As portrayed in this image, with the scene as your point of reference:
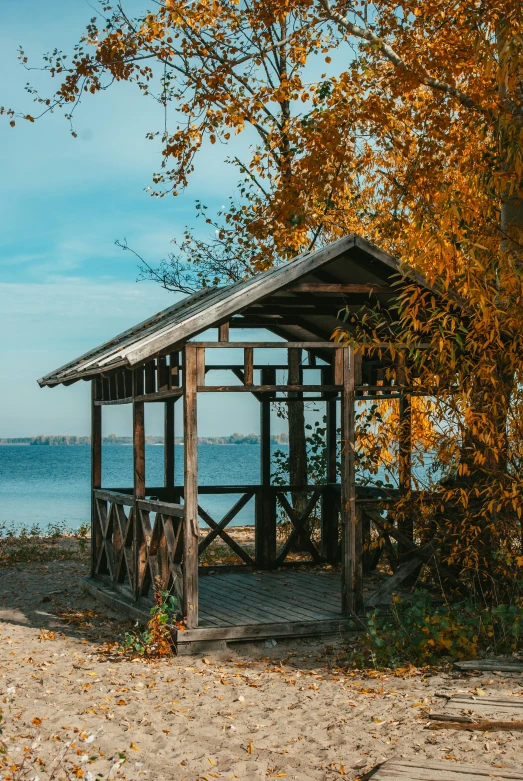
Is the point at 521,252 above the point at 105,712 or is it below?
above

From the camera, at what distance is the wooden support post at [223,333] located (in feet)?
27.9

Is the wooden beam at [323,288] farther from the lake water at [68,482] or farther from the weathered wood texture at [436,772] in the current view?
the lake water at [68,482]

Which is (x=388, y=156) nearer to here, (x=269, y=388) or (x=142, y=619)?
(x=269, y=388)

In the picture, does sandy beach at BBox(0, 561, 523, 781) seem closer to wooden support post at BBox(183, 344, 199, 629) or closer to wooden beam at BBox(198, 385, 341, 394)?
wooden support post at BBox(183, 344, 199, 629)

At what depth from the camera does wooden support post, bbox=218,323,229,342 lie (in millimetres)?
8500

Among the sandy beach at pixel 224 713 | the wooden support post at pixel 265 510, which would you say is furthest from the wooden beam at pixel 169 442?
the sandy beach at pixel 224 713

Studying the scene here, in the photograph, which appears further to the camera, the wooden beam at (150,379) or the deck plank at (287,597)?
the wooden beam at (150,379)

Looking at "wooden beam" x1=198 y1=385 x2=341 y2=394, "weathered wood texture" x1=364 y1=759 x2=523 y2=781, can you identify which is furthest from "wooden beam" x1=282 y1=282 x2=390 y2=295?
"weathered wood texture" x1=364 y1=759 x2=523 y2=781

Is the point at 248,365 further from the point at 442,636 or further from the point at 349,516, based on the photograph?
the point at 442,636

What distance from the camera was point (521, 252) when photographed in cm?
846

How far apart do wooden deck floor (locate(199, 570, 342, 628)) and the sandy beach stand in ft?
1.21

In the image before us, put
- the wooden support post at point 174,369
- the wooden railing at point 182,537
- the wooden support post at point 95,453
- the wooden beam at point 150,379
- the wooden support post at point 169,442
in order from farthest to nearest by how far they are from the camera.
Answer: the wooden support post at point 169,442
the wooden support post at point 95,453
the wooden beam at point 150,379
the wooden support post at point 174,369
the wooden railing at point 182,537

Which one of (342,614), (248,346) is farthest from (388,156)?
(342,614)

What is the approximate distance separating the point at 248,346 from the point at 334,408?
4.35 metres
